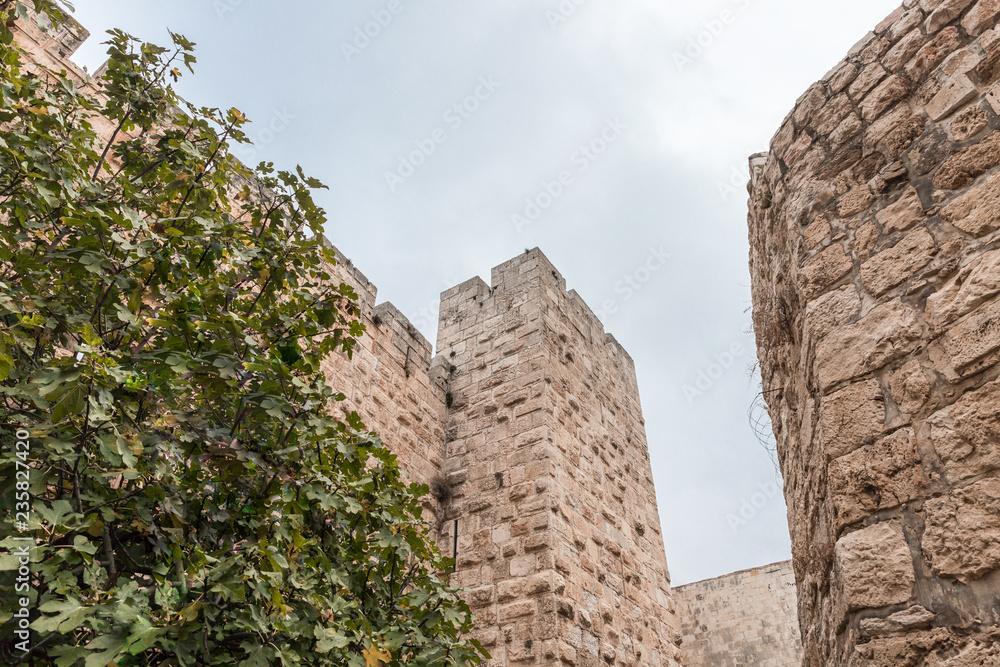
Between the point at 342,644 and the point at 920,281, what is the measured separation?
6.57 ft

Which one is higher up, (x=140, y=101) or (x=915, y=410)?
(x=140, y=101)

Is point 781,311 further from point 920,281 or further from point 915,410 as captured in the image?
point 915,410

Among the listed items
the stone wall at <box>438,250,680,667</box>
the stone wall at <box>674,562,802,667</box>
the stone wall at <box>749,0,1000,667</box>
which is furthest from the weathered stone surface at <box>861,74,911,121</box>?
the stone wall at <box>674,562,802,667</box>

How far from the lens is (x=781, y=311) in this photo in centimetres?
264

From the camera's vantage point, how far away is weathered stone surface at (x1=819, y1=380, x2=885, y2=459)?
1.86 m

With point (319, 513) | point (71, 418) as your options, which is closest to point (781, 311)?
point (319, 513)

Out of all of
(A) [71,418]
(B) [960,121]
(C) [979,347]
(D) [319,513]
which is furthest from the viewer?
(D) [319,513]

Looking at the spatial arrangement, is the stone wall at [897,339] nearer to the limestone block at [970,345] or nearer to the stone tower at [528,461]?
the limestone block at [970,345]

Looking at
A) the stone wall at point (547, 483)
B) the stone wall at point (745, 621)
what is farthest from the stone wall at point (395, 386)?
the stone wall at point (745, 621)

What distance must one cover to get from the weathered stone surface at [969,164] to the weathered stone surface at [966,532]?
34.8 inches

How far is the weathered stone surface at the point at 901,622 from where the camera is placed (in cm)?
154

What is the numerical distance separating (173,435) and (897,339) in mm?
2162

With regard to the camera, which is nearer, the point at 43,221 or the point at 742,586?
the point at 43,221

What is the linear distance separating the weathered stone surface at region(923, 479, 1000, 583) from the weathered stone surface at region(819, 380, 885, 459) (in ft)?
0.88
